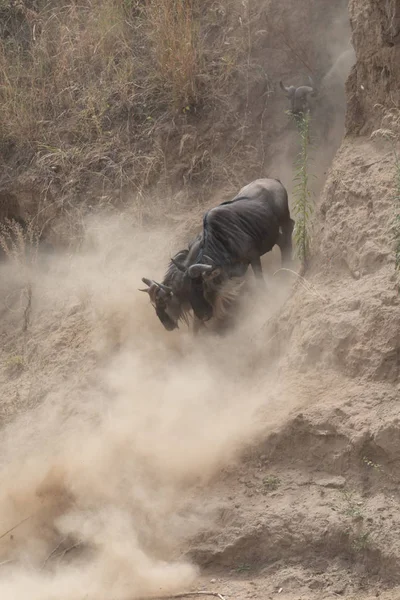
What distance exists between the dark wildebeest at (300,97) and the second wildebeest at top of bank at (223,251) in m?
1.38

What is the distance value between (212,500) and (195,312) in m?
2.58

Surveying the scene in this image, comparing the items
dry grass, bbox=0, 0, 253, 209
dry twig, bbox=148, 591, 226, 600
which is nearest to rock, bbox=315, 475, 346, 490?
dry twig, bbox=148, 591, 226, 600

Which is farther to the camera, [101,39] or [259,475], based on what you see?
[101,39]

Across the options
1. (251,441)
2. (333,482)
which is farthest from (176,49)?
(333,482)

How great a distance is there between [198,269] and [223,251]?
19.6 inches

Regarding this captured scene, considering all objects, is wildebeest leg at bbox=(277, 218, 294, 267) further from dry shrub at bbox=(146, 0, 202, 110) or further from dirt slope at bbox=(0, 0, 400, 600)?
dry shrub at bbox=(146, 0, 202, 110)

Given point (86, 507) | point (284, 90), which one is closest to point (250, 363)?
point (86, 507)

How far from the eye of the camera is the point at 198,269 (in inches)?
336

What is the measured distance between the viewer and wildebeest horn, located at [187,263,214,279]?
28.0 ft

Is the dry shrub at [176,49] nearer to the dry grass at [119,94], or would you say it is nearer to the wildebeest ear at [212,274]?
the dry grass at [119,94]

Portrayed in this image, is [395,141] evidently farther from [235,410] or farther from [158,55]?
[158,55]

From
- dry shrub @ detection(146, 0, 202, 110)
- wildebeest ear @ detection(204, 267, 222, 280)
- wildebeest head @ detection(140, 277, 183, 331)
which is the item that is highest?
dry shrub @ detection(146, 0, 202, 110)

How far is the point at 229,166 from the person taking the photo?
10500mm

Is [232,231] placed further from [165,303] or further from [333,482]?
[333,482]
